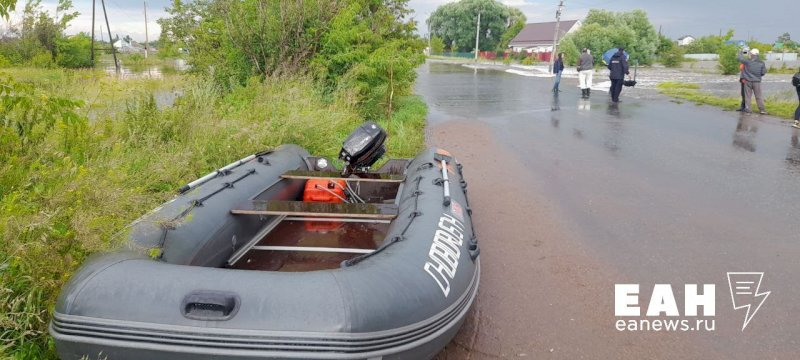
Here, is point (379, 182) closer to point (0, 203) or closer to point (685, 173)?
point (0, 203)

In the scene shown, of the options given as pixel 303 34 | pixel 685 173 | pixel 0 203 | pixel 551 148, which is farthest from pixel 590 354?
pixel 303 34

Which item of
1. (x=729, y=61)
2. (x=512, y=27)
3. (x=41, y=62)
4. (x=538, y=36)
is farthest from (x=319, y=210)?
(x=512, y=27)

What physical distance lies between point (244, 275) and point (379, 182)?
3.05 meters

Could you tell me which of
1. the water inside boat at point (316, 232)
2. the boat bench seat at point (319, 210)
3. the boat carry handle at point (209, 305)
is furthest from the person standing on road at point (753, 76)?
the boat carry handle at point (209, 305)

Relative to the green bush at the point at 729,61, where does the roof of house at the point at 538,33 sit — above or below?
above

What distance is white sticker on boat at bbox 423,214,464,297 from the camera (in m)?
3.11

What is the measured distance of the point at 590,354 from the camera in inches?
133

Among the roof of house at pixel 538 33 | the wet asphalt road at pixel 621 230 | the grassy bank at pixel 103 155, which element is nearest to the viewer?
the grassy bank at pixel 103 155

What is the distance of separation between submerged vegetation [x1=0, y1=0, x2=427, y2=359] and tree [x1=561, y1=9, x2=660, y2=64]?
108 feet

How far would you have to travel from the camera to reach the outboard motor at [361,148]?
17.8ft

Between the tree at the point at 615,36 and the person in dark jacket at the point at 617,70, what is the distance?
81.9ft

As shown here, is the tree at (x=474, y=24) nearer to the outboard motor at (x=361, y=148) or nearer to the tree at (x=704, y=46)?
the tree at (x=704, y=46)

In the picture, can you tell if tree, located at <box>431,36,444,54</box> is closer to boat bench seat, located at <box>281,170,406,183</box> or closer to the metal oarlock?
the metal oarlock

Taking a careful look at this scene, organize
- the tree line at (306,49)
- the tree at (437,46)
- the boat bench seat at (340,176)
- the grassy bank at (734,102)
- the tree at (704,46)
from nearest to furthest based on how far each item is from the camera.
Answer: the boat bench seat at (340,176)
the tree line at (306,49)
the grassy bank at (734,102)
the tree at (704,46)
the tree at (437,46)
